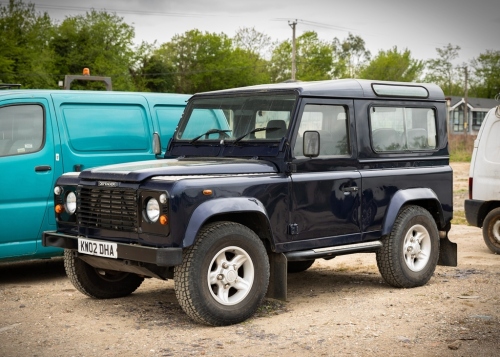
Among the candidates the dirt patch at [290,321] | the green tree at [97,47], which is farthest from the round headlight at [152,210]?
the green tree at [97,47]

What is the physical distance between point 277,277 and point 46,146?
3.31 metres

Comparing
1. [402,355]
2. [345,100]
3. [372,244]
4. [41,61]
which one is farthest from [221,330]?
[41,61]

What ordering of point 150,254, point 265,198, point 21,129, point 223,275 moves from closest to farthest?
point 150,254 → point 223,275 → point 265,198 → point 21,129

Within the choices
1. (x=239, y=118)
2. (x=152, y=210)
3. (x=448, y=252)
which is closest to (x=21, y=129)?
(x=239, y=118)

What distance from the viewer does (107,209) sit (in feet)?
22.8

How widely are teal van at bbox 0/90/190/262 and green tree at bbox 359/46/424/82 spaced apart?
87.5m

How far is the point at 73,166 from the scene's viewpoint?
9.20 meters

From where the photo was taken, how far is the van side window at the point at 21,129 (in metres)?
8.80

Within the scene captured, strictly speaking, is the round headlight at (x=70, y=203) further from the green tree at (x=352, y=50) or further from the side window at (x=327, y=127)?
the green tree at (x=352, y=50)

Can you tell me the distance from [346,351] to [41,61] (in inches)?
2373

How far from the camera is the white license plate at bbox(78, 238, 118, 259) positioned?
6750 millimetres

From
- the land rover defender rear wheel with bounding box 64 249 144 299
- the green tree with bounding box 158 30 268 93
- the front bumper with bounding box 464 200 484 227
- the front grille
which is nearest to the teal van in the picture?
the land rover defender rear wheel with bounding box 64 249 144 299

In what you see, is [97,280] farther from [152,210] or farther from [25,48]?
[25,48]

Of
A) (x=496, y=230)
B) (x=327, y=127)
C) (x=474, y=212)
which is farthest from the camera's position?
(x=474, y=212)
